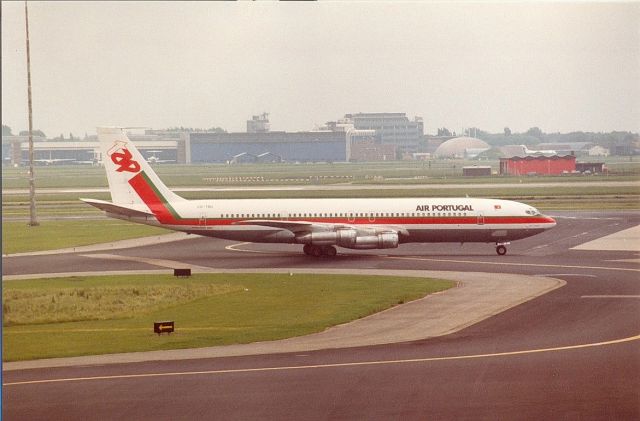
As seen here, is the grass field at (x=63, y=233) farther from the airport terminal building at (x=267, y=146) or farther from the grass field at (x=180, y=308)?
the airport terminal building at (x=267, y=146)

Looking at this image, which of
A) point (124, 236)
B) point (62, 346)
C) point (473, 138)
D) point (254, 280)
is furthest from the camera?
point (473, 138)

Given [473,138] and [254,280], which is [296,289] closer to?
[254,280]

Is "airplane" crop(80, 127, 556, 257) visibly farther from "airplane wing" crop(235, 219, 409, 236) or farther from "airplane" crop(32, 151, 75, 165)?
"airplane" crop(32, 151, 75, 165)

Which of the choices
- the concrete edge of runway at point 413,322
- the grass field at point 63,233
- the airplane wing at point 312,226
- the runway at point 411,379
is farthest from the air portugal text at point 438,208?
the grass field at point 63,233

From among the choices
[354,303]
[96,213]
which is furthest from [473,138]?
[354,303]

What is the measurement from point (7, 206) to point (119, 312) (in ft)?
277

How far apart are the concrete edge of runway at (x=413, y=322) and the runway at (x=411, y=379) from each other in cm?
90

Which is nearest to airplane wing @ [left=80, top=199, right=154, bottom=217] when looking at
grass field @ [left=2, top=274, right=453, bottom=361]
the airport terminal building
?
grass field @ [left=2, top=274, right=453, bottom=361]

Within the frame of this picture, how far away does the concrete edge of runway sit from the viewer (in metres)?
34.1

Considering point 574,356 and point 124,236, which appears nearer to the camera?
point 574,356

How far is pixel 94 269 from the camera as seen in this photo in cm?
6178

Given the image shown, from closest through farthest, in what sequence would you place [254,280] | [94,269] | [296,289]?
[296,289] < [254,280] < [94,269]

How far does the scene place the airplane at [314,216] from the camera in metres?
68.2

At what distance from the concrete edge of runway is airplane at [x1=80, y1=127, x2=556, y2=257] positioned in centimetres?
1079
